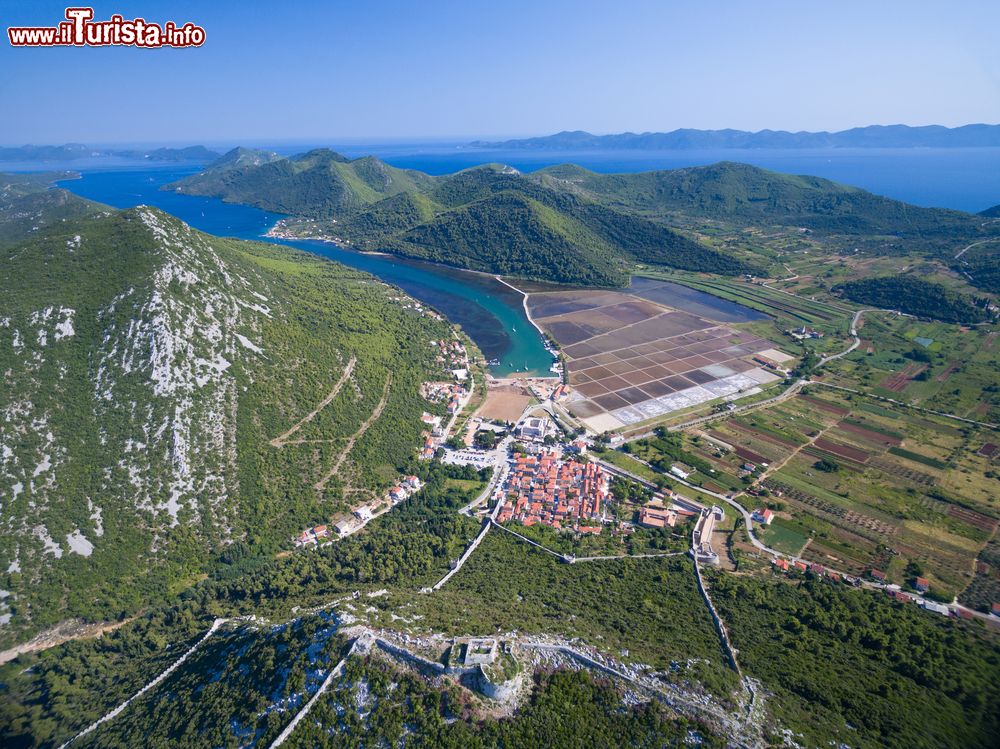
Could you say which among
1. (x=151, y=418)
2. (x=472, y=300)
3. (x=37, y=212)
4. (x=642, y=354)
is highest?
(x=37, y=212)

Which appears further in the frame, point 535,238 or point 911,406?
point 535,238

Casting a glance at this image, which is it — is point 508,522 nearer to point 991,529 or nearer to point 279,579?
point 279,579

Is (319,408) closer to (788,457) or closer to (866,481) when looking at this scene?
(788,457)

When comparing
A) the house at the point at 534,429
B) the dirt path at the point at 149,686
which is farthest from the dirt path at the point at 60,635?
the house at the point at 534,429

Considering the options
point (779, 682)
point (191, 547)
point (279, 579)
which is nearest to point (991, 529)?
point (779, 682)

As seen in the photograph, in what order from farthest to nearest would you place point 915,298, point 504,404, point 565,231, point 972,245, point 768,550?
1. point 565,231
2. point 972,245
3. point 915,298
4. point 504,404
5. point 768,550

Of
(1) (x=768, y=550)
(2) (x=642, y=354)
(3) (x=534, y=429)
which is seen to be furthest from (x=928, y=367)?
(3) (x=534, y=429)

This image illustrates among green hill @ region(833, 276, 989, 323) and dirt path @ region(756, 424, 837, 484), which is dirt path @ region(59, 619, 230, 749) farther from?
green hill @ region(833, 276, 989, 323)
